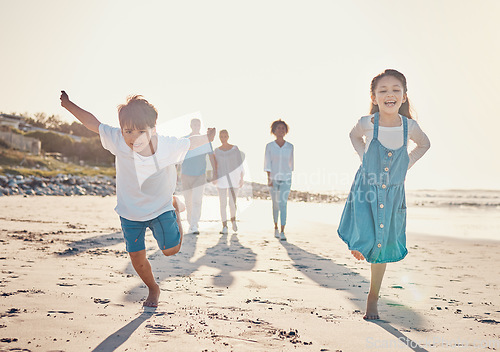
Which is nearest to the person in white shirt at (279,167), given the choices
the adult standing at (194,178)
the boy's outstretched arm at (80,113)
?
the adult standing at (194,178)

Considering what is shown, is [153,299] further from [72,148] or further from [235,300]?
[72,148]

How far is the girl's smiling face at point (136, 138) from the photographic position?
328cm

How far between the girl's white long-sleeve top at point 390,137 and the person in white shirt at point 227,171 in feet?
19.5

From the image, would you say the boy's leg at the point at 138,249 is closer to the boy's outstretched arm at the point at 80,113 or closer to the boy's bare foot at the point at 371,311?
the boy's outstretched arm at the point at 80,113

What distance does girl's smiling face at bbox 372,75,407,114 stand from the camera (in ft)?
10.8

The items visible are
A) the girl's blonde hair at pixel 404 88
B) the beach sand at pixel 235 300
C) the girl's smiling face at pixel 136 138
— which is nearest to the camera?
the beach sand at pixel 235 300

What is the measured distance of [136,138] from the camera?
3275 millimetres

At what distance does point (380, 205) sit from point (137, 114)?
197 cm

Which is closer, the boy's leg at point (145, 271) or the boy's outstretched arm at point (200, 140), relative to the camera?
the boy's leg at point (145, 271)

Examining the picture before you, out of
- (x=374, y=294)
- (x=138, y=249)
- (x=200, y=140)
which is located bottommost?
(x=374, y=294)

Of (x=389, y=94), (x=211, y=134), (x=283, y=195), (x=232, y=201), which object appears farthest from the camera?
(x=232, y=201)

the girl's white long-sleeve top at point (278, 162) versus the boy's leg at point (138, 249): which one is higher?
the girl's white long-sleeve top at point (278, 162)

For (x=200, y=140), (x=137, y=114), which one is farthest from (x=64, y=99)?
(x=200, y=140)

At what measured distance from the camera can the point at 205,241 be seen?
750 cm
